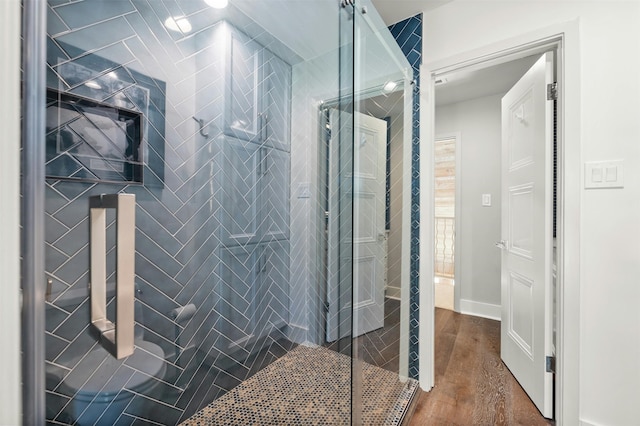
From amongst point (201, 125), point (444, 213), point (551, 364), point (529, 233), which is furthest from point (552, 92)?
point (444, 213)

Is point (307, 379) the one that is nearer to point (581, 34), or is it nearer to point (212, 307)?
point (212, 307)

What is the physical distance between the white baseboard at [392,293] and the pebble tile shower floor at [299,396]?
40 cm

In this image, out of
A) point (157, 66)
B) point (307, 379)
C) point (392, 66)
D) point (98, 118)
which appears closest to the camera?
point (98, 118)

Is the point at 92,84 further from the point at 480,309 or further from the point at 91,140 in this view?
the point at 480,309

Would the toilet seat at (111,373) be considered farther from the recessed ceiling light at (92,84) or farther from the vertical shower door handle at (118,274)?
the recessed ceiling light at (92,84)

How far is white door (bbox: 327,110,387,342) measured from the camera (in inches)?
54.6

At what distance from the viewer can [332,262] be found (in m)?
1.46

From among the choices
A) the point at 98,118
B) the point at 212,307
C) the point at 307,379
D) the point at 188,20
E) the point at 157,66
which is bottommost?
the point at 307,379

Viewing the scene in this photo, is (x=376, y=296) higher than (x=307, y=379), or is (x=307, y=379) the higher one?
(x=376, y=296)

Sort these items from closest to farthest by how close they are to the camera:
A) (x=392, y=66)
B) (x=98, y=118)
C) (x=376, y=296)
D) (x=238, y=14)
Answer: (x=98, y=118) < (x=238, y=14) < (x=376, y=296) < (x=392, y=66)

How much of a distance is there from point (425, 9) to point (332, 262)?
177cm

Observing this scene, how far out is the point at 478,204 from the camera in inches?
128

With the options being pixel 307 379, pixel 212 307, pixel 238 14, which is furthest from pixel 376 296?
pixel 238 14

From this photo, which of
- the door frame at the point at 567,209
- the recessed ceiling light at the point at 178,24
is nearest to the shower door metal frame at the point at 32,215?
the recessed ceiling light at the point at 178,24
